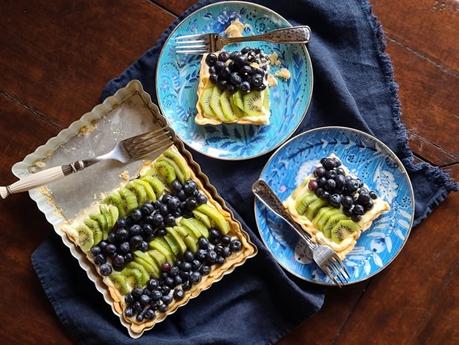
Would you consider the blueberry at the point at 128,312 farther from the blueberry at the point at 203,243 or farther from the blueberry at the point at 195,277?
the blueberry at the point at 203,243

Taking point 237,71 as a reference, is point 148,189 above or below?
below

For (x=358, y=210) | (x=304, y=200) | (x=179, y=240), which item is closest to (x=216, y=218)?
(x=179, y=240)

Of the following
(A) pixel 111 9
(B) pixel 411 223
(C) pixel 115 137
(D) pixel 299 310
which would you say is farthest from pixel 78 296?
(B) pixel 411 223

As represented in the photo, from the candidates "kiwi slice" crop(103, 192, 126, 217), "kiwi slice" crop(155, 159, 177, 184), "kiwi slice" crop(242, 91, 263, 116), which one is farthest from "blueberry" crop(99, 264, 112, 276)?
"kiwi slice" crop(242, 91, 263, 116)

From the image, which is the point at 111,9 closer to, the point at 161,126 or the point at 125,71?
the point at 125,71

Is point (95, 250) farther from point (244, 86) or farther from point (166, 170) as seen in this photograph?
point (244, 86)

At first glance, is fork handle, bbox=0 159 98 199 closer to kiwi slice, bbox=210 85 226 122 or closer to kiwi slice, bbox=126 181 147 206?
kiwi slice, bbox=126 181 147 206
